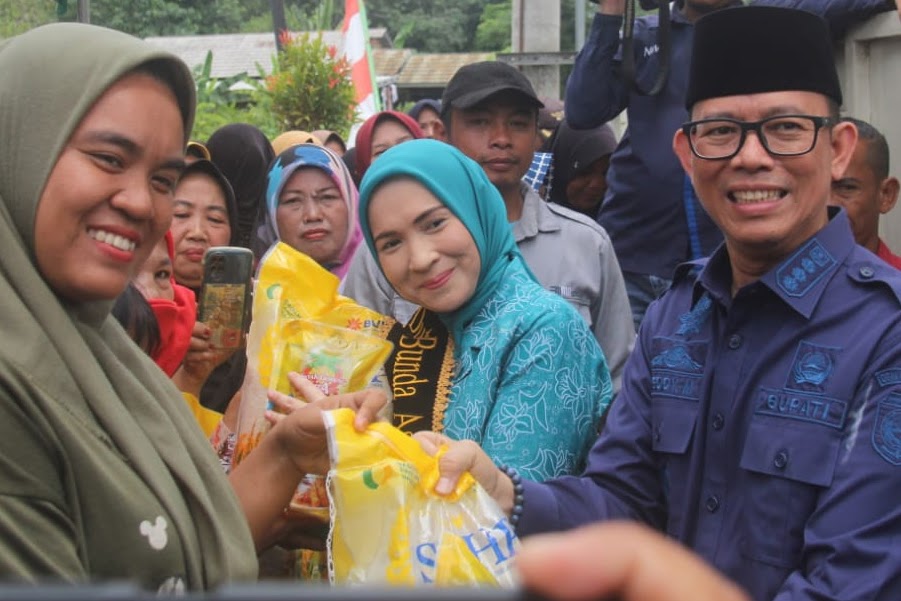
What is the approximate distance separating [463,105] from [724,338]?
2508mm

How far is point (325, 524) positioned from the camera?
2.78 m

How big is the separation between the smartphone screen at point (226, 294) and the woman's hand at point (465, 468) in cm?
96

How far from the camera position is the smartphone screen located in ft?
10.1

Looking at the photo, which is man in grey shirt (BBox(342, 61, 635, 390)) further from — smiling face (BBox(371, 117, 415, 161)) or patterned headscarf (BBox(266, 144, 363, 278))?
smiling face (BBox(371, 117, 415, 161))

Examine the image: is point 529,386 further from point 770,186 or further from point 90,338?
point 90,338

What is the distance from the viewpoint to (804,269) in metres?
2.31

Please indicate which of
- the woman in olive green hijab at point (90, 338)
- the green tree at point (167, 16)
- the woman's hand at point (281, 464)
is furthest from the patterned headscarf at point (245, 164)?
the green tree at point (167, 16)

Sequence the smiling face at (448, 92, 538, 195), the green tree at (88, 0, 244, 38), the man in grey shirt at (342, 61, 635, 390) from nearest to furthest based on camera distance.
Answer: the man in grey shirt at (342, 61, 635, 390) → the smiling face at (448, 92, 538, 195) → the green tree at (88, 0, 244, 38)

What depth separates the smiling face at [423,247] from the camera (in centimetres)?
301

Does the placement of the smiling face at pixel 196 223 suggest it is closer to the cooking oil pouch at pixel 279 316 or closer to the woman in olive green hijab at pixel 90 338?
the cooking oil pouch at pixel 279 316

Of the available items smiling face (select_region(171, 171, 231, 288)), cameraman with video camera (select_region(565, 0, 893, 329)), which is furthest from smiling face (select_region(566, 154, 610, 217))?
smiling face (select_region(171, 171, 231, 288))

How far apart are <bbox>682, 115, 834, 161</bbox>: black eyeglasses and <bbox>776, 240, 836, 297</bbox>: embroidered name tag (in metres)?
0.22

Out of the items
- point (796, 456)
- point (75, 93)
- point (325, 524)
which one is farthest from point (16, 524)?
point (796, 456)

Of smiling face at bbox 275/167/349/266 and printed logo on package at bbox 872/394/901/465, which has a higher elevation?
smiling face at bbox 275/167/349/266
